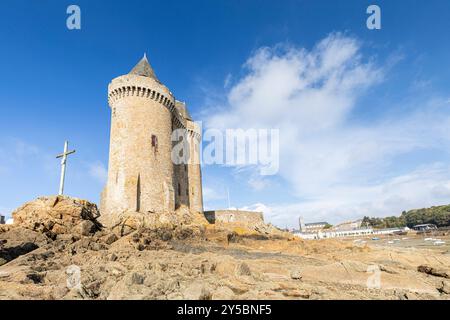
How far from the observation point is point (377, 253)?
55.5 feet

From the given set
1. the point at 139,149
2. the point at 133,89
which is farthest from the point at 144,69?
the point at 139,149

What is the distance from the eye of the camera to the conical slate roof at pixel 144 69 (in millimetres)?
27064

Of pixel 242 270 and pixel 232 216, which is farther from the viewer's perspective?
pixel 232 216

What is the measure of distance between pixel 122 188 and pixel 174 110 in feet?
35.0

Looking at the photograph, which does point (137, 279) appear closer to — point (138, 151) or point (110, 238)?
point (110, 238)

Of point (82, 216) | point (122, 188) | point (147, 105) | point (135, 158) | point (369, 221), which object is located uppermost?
point (147, 105)

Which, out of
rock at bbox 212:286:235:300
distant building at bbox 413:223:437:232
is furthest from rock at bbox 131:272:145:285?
distant building at bbox 413:223:437:232

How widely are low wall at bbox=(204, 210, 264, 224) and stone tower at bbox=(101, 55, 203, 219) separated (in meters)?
11.1

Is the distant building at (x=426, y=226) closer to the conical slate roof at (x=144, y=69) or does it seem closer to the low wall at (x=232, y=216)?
the low wall at (x=232, y=216)

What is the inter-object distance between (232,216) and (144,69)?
2114cm

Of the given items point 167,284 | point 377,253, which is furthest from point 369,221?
point 167,284

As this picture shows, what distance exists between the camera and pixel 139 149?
23.4 meters

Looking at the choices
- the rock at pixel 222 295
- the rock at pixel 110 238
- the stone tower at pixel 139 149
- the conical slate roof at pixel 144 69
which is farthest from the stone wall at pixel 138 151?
the rock at pixel 222 295

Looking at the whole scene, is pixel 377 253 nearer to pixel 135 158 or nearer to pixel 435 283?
pixel 435 283
